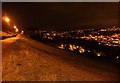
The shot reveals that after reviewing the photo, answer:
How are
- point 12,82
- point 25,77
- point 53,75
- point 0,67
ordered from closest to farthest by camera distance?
point 12,82
point 25,77
point 53,75
point 0,67

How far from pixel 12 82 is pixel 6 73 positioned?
4.50 ft

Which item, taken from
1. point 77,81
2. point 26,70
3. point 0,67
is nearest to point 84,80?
point 77,81

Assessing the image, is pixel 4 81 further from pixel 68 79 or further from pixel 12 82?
pixel 68 79

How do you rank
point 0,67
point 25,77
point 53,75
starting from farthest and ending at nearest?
point 0,67 < point 53,75 < point 25,77

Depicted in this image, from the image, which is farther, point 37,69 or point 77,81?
point 37,69

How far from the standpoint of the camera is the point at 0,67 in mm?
11734

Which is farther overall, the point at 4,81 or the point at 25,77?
the point at 25,77

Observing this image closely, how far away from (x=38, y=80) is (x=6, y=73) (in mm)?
1796

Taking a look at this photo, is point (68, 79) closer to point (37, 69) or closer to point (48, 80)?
point (48, 80)

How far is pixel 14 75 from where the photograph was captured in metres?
10.5

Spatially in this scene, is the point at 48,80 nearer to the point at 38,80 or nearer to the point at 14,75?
the point at 38,80

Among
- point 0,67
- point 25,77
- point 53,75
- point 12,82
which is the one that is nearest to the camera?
point 12,82

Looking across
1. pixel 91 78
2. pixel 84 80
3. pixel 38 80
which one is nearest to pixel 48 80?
pixel 38 80

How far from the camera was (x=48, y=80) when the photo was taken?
10055 mm
